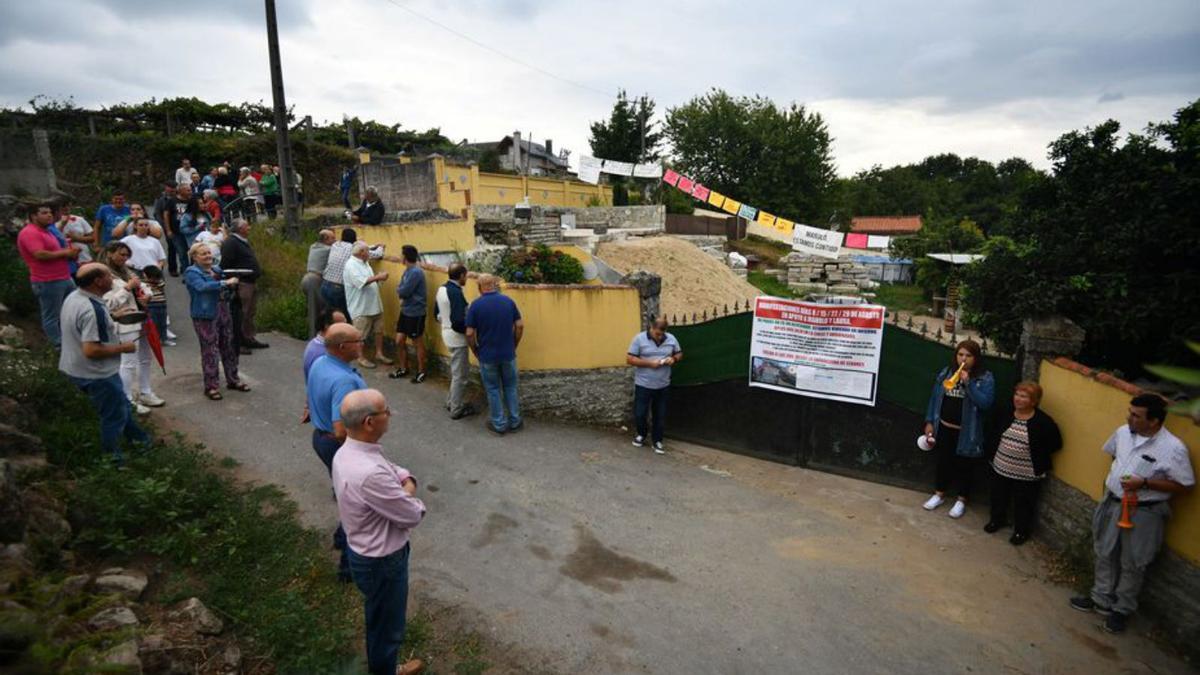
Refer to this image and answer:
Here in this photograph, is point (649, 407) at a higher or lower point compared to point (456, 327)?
lower

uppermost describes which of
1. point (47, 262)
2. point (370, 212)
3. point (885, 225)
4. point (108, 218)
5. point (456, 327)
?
point (885, 225)

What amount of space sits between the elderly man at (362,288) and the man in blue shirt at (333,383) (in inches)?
162

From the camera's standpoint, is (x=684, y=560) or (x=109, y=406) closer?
(x=109, y=406)

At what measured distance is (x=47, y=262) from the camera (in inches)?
256

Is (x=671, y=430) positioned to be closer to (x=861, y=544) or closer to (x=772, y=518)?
(x=772, y=518)

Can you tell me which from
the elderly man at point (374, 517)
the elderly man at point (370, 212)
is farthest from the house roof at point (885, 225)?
the elderly man at point (374, 517)

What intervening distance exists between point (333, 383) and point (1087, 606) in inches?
230

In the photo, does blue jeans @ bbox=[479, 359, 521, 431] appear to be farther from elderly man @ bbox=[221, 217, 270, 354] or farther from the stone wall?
the stone wall

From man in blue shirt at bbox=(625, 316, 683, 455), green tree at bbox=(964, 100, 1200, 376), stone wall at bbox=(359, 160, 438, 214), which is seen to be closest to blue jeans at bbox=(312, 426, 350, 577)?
man in blue shirt at bbox=(625, 316, 683, 455)

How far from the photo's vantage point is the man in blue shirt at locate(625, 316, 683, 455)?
7.00 meters

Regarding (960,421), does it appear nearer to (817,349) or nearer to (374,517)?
(817,349)

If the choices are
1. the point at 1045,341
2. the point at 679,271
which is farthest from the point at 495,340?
the point at 679,271

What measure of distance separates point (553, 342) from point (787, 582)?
396cm

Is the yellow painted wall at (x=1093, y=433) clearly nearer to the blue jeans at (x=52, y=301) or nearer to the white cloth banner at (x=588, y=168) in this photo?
the blue jeans at (x=52, y=301)
